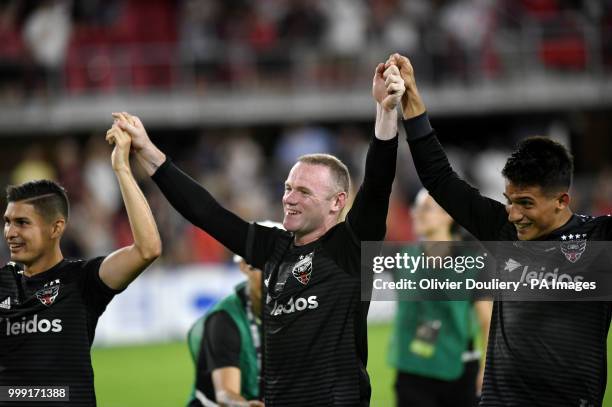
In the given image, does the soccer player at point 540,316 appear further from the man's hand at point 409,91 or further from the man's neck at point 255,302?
the man's neck at point 255,302

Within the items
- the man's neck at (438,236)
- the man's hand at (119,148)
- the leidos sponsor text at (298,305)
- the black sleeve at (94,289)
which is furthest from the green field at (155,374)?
the man's hand at (119,148)

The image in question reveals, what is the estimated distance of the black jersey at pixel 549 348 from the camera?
4988 millimetres

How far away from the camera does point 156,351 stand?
1622cm

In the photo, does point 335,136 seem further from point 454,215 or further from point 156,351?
point 454,215

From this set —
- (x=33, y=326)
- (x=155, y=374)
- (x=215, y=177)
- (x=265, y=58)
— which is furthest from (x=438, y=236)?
(x=265, y=58)

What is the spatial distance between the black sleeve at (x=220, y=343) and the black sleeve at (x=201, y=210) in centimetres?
135

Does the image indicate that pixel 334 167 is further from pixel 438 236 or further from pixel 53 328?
pixel 438 236

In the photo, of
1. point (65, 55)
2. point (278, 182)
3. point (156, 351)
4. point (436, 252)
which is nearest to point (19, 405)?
point (436, 252)

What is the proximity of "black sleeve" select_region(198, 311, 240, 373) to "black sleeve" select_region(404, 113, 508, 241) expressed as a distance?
81.3 inches

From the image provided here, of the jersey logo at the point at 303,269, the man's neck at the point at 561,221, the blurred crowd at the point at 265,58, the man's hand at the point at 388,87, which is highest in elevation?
the blurred crowd at the point at 265,58

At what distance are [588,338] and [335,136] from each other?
18.0m

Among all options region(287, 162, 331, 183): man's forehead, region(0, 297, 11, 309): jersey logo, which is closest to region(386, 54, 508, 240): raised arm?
region(287, 162, 331, 183): man's forehead

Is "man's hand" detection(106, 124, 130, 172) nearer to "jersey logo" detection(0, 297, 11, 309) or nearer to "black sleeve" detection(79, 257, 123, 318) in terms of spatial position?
"black sleeve" detection(79, 257, 123, 318)

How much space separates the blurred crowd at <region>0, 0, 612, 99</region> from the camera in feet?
66.2
